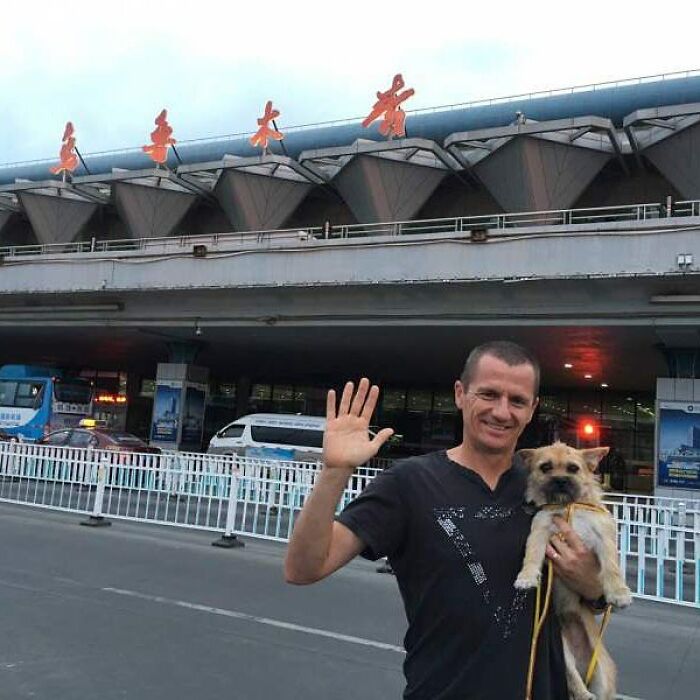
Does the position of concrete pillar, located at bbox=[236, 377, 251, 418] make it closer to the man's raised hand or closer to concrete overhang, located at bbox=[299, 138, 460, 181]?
concrete overhang, located at bbox=[299, 138, 460, 181]

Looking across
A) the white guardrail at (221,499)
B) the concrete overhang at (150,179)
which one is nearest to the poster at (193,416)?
the white guardrail at (221,499)

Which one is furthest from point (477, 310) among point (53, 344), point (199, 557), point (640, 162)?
point (53, 344)

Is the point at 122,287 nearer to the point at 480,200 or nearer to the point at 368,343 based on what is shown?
the point at 368,343

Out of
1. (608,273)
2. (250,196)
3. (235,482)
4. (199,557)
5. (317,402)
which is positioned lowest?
(199,557)

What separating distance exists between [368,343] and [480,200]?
15.2 meters

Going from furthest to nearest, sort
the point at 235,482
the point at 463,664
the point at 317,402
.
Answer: the point at 317,402 → the point at 235,482 → the point at 463,664

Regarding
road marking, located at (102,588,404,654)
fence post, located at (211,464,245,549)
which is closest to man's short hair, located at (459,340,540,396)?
road marking, located at (102,588,404,654)

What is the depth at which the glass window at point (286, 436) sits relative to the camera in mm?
19886

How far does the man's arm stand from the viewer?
1.85 meters

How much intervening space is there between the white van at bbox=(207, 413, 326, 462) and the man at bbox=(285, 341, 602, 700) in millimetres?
17481

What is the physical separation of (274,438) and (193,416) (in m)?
4.24

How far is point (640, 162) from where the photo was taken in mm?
29359

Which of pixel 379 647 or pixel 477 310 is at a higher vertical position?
pixel 477 310

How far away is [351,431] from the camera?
1.94 metres
